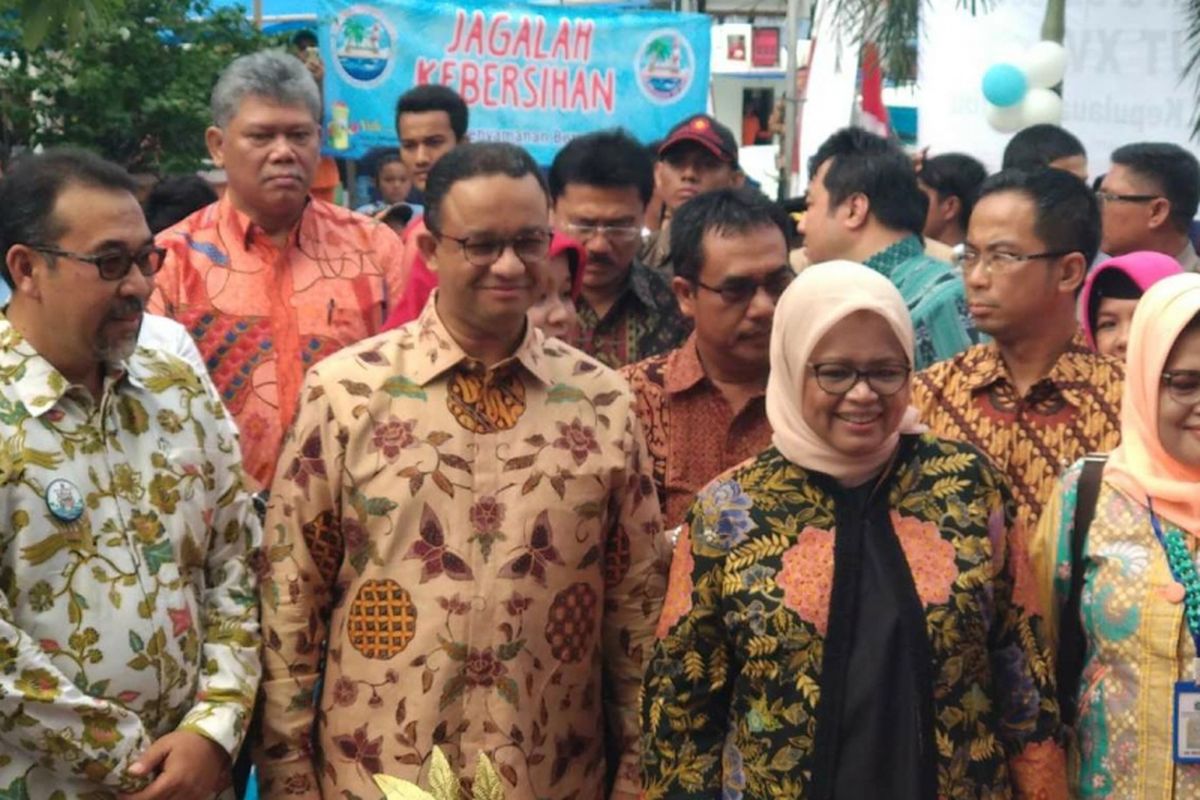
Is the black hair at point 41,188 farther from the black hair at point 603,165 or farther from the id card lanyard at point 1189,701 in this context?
the id card lanyard at point 1189,701

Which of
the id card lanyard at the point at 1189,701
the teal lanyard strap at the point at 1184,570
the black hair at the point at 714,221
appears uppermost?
the black hair at the point at 714,221

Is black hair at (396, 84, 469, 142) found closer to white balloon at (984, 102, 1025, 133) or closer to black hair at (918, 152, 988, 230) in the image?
black hair at (918, 152, 988, 230)

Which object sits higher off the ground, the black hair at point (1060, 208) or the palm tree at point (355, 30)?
the palm tree at point (355, 30)

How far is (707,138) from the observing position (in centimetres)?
670

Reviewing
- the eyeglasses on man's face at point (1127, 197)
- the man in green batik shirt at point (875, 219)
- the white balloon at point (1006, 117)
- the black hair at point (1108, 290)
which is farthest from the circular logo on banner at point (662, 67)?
the black hair at point (1108, 290)

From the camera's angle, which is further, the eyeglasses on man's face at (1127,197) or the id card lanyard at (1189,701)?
the eyeglasses on man's face at (1127,197)

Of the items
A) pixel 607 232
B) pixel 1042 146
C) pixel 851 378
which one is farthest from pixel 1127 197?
pixel 851 378

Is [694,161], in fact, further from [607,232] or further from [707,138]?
[607,232]

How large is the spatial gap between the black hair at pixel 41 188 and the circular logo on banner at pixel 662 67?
747 centimetres

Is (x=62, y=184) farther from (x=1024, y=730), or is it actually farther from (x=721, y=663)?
(x=1024, y=730)

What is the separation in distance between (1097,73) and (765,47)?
20.1m

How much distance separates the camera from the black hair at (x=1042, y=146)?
691 cm

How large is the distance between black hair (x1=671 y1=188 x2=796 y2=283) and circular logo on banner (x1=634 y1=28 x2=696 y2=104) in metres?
6.39

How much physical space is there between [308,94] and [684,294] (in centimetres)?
124
